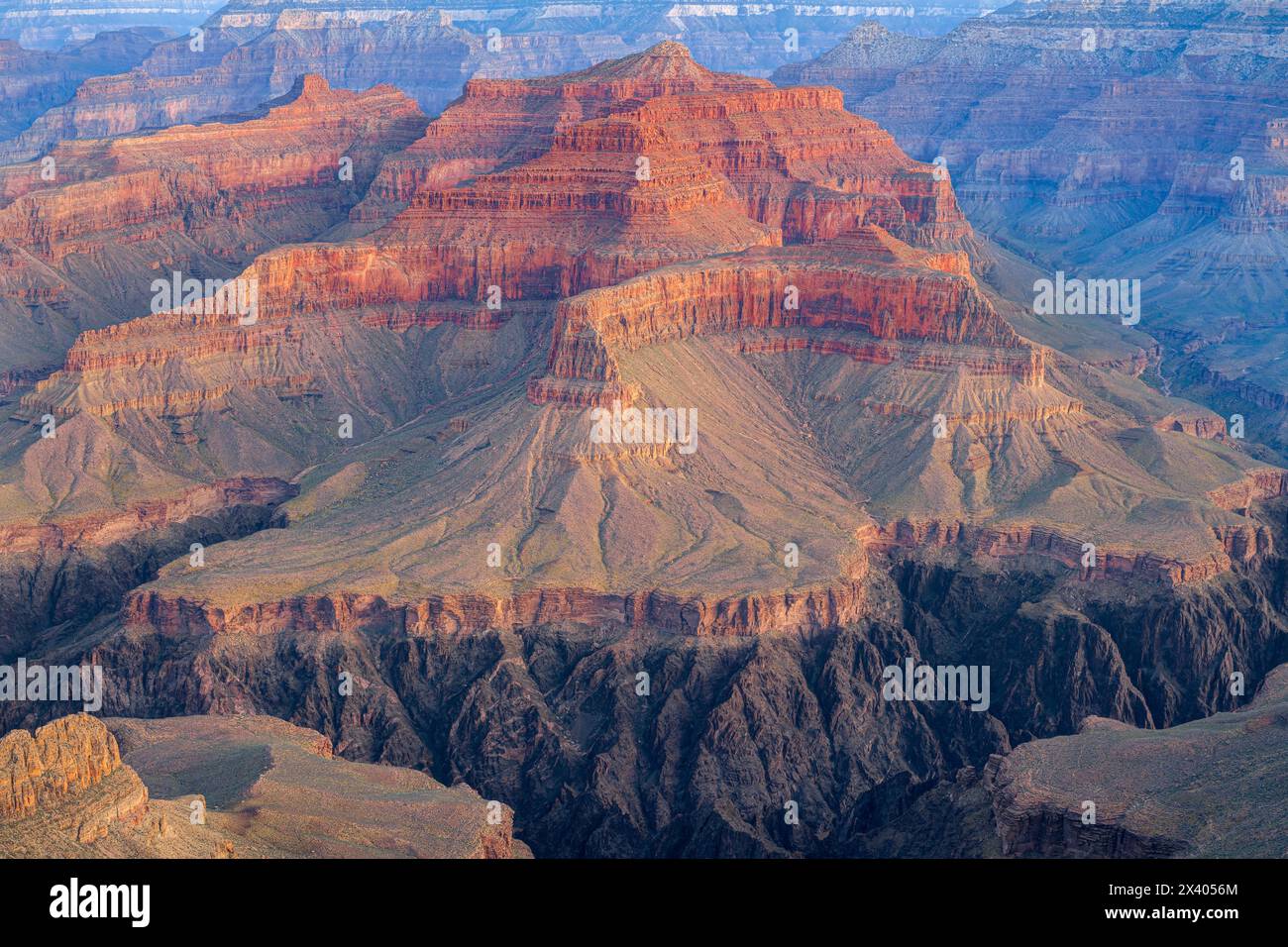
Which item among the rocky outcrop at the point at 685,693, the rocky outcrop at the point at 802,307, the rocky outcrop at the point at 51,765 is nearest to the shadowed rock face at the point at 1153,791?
the rocky outcrop at the point at 685,693

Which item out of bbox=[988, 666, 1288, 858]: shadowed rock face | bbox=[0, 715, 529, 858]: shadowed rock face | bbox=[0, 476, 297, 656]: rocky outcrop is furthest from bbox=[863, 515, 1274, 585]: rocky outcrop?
bbox=[0, 476, 297, 656]: rocky outcrop

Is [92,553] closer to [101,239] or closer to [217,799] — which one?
[217,799]

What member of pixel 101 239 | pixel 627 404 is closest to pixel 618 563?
pixel 627 404

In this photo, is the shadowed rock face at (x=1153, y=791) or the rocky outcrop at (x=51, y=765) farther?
the shadowed rock face at (x=1153, y=791)

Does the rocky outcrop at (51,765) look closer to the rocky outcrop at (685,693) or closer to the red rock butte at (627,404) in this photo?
the rocky outcrop at (685,693)

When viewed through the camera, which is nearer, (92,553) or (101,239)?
(92,553)

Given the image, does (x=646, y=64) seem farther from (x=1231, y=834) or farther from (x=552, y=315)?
(x=1231, y=834)

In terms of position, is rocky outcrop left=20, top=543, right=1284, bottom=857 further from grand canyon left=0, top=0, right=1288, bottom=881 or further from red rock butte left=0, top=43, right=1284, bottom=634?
red rock butte left=0, top=43, right=1284, bottom=634
